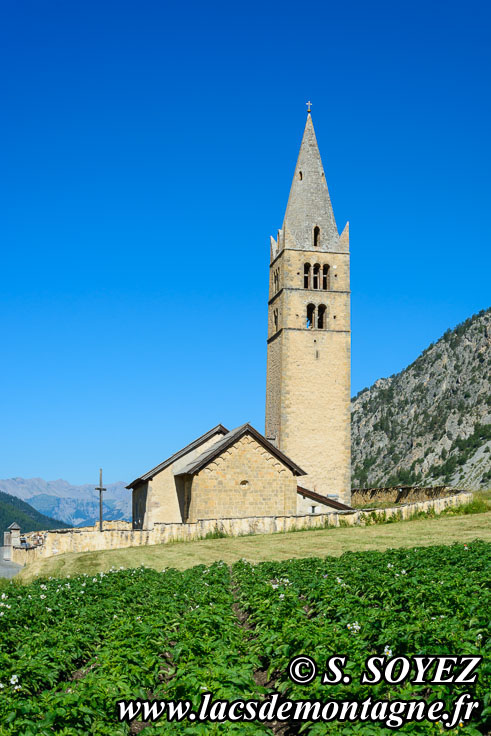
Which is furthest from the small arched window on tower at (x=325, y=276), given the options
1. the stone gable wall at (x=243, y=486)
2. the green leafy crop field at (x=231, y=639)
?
the green leafy crop field at (x=231, y=639)

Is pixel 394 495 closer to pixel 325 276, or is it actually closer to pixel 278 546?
pixel 325 276

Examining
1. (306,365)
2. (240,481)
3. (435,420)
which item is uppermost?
(435,420)

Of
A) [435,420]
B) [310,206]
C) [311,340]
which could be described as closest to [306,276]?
[311,340]

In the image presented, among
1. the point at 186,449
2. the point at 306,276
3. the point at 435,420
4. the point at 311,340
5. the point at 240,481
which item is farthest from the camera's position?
the point at 435,420

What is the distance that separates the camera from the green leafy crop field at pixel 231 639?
25.9 ft

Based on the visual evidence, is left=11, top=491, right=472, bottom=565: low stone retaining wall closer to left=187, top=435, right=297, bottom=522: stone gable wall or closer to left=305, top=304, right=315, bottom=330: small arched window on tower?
left=187, top=435, right=297, bottom=522: stone gable wall

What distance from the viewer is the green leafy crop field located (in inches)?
311

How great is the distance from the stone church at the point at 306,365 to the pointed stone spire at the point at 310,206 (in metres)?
0.07

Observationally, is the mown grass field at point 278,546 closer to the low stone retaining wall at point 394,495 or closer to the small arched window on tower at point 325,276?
the low stone retaining wall at point 394,495

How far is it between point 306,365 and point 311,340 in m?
1.77

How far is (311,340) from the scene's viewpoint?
49.1m

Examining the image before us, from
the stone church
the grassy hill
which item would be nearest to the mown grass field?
the grassy hill

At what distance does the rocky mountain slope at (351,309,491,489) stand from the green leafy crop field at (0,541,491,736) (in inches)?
2980

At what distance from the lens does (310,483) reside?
154 feet
